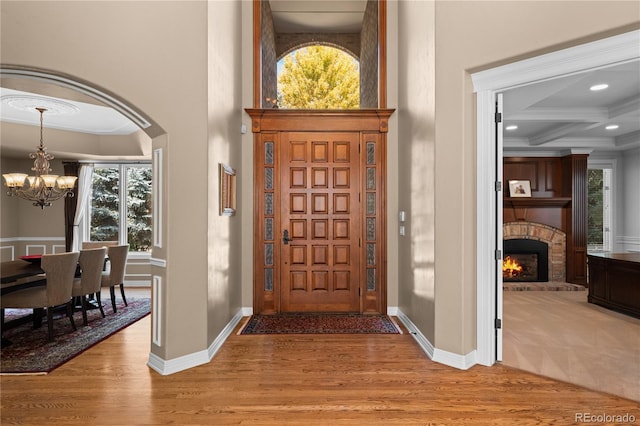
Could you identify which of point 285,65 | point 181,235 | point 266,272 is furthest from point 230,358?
point 285,65

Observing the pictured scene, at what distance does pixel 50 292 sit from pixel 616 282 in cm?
730

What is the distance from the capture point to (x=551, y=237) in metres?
6.85

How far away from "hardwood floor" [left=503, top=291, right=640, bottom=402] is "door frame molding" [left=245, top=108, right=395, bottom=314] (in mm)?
1699

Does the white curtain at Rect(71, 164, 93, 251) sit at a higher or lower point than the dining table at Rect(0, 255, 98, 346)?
higher

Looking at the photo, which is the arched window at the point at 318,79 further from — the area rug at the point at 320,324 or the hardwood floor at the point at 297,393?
the hardwood floor at the point at 297,393

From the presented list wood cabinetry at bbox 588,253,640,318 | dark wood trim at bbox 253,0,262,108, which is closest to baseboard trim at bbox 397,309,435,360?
wood cabinetry at bbox 588,253,640,318

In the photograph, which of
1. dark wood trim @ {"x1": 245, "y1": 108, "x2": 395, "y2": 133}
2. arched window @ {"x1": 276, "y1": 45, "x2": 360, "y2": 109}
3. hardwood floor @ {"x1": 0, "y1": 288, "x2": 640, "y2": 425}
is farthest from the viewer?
arched window @ {"x1": 276, "y1": 45, "x2": 360, "y2": 109}

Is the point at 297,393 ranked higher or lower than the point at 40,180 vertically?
lower

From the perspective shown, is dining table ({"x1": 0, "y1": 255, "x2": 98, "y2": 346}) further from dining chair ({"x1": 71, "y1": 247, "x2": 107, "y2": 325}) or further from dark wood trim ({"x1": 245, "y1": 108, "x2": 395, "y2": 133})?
dark wood trim ({"x1": 245, "y1": 108, "x2": 395, "y2": 133})

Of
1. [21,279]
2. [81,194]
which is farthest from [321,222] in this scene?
[81,194]

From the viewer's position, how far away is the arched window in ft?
16.2

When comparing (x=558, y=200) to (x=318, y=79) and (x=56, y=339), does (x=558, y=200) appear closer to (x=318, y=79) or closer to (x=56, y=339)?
(x=318, y=79)

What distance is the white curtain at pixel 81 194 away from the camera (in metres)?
6.88

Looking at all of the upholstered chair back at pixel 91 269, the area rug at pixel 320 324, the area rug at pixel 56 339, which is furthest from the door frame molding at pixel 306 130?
the upholstered chair back at pixel 91 269
